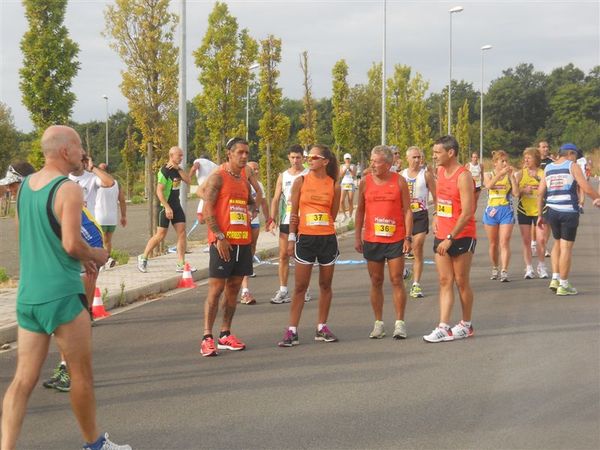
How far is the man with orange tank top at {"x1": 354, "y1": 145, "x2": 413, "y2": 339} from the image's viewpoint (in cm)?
861

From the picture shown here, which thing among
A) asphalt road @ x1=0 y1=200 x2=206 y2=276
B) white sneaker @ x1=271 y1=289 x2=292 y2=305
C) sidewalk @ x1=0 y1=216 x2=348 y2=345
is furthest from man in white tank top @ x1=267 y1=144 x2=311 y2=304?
asphalt road @ x1=0 y1=200 x2=206 y2=276

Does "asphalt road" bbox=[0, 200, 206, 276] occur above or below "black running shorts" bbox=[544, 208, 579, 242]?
below

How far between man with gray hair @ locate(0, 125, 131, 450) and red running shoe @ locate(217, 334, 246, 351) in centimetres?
346

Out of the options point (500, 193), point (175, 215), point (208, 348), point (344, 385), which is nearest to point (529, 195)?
point (500, 193)

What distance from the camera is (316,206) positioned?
8.57 metres

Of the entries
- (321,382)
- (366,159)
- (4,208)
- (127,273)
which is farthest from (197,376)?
(366,159)

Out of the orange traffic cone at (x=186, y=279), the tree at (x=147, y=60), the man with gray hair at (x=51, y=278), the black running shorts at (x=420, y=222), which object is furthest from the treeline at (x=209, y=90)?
the man with gray hair at (x=51, y=278)

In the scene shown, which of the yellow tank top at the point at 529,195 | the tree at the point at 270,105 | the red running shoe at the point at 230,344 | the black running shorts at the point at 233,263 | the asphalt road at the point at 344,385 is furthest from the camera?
the tree at the point at 270,105

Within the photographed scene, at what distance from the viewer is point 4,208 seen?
117ft

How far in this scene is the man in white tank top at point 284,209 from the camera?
36.3 ft

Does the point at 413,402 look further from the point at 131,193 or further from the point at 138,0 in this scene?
the point at 131,193

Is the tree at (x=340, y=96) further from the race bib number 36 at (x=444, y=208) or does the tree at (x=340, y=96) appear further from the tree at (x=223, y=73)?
the race bib number 36 at (x=444, y=208)

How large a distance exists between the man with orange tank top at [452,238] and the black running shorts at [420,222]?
3057 millimetres

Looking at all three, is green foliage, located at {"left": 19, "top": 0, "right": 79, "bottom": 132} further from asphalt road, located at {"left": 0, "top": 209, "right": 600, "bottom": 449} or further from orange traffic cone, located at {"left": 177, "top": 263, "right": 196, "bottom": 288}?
asphalt road, located at {"left": 0, "top": 209, "right": 600, "bottom": 449}
